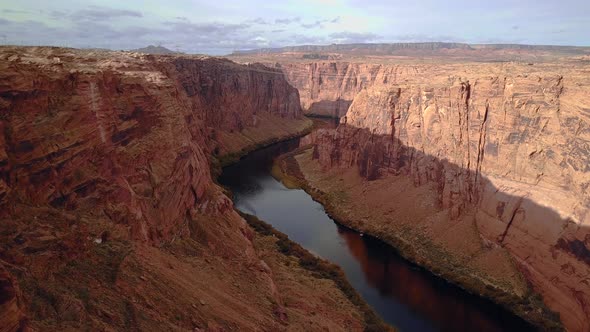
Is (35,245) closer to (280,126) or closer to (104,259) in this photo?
(104,259)

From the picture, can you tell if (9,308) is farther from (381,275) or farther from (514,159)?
(514,159)

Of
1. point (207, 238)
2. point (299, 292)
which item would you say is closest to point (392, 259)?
point (299, 292)

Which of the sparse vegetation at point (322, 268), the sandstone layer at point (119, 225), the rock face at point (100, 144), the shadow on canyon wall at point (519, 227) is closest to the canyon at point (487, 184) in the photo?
the shadow on canyon wall at point (519, 227)

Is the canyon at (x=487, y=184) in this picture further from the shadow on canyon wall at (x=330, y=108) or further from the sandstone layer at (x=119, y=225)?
the shadow on canyon wall at (x=330, y=108)

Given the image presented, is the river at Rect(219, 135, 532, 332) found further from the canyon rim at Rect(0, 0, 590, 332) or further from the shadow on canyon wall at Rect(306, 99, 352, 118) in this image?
the shadow on canyon wall at Rect(306, 99, 352, 118)

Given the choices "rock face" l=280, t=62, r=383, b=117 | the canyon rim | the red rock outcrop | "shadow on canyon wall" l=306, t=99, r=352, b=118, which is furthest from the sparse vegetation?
"shadow on canyon wall" l=306, t=99, r=352, b=118

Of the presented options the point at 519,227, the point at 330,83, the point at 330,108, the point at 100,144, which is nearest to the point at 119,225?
the point at 100,144

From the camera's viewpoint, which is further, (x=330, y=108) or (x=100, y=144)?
(x=330, y=108)
